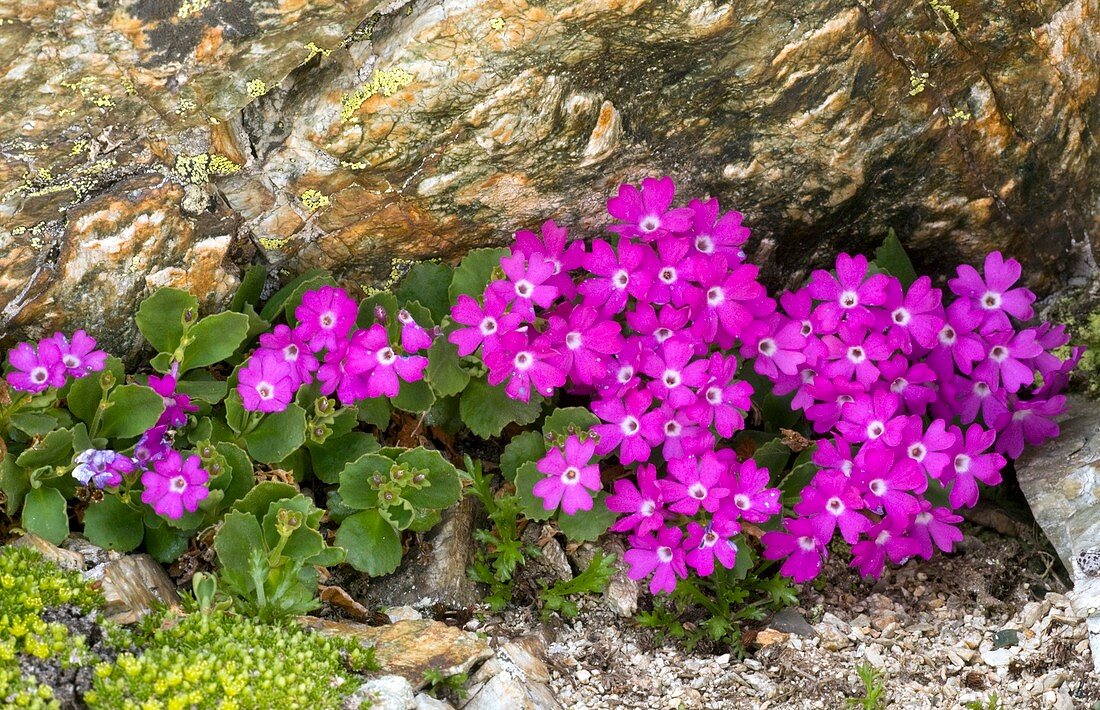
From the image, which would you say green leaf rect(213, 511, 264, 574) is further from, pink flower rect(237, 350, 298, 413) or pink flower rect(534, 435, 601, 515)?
pink flower rect(534, 435, 601, 515)

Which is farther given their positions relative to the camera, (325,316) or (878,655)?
(325,316)

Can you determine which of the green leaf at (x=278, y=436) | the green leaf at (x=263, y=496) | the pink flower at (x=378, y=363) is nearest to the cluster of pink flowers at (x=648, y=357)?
the pink flower at (x=378, y=363)

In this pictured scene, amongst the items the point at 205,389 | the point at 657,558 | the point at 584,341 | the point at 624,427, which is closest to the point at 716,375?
the point at 624,427

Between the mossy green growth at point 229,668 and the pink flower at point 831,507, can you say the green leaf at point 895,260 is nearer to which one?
the pink flower at point 831,507

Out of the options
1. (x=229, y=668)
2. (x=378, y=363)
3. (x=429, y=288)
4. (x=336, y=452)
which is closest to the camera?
(x=229, y=668)

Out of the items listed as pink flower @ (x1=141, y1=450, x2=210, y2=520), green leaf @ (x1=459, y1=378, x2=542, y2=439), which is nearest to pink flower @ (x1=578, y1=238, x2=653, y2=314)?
green leaf @ (x1=459, y1=378, x2=542, y2=439)

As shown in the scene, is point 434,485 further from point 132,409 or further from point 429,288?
point 132,409
